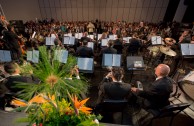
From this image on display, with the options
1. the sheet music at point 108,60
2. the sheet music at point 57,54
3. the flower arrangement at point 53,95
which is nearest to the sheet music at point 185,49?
the sheet music at point 108,60

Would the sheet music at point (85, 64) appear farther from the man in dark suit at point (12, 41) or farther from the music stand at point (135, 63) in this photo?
the man in dark suit at point (12, 41)

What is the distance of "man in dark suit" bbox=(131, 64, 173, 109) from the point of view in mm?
3428

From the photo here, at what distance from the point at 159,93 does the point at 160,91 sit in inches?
1.9

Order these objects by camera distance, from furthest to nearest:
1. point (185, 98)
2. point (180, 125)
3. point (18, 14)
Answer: point (18, 14) < point (185, 98) < point (180, 125)

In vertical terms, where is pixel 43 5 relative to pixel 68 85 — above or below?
above

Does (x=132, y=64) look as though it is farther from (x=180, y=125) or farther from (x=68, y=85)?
(x=68, y=85)

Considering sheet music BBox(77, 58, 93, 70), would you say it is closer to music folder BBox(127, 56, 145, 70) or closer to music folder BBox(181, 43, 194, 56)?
music folder BBox(127, 56, 145, 70)

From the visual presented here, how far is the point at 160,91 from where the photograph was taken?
3.42 m

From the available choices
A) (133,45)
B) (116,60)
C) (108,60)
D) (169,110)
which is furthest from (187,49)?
(169,110)

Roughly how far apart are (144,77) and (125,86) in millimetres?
2988

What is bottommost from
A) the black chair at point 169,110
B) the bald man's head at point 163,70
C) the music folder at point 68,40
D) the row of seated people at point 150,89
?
the black chair at point 169,110

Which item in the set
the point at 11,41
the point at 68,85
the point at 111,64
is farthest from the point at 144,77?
the point at 11,41

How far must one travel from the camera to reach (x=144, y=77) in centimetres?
619

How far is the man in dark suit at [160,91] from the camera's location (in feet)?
11.2
